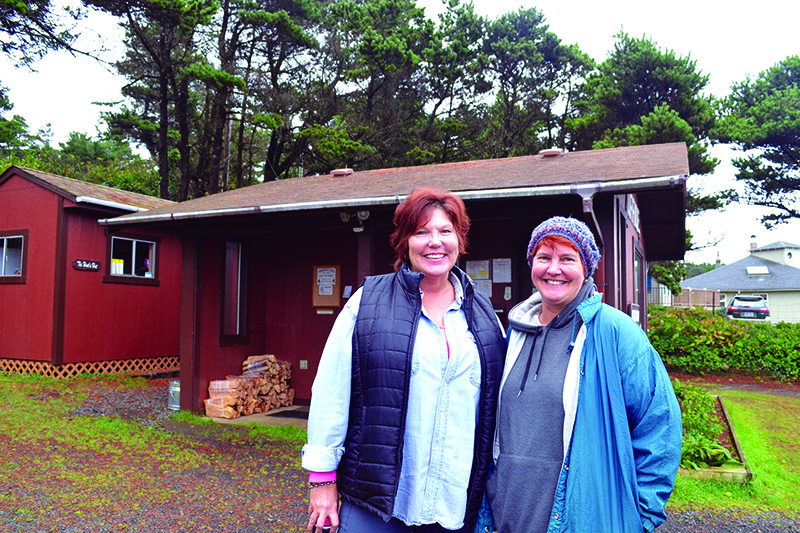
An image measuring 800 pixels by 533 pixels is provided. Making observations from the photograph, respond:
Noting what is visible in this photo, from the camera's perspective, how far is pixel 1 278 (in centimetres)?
1055

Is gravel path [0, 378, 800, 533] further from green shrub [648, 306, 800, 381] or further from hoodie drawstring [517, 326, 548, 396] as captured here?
green shrub [648, 306, 800, 381]

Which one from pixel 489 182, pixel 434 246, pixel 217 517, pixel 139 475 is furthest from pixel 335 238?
pixel 434 246

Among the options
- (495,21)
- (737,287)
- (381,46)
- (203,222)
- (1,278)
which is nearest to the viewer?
(203,222)

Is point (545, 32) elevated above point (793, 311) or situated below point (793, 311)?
above

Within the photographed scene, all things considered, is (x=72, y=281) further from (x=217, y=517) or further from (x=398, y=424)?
(x=398, y=424)

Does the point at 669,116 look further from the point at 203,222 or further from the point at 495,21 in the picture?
the point at 203,222

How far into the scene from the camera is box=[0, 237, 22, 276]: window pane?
10586mm

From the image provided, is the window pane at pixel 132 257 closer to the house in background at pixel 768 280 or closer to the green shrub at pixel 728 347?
the green shrub at pixel 728 347

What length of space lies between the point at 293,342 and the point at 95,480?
3752mm

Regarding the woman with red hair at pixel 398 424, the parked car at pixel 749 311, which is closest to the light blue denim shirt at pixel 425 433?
the woman with red hair at pixel 398 424

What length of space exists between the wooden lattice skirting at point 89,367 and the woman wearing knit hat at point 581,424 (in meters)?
10.0

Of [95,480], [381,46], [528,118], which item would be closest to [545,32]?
[528,118]

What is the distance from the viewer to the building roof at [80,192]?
32.3 feet

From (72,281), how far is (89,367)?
1.57 metres
